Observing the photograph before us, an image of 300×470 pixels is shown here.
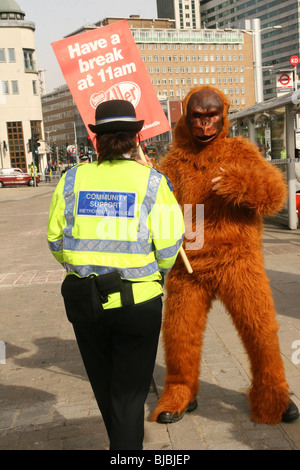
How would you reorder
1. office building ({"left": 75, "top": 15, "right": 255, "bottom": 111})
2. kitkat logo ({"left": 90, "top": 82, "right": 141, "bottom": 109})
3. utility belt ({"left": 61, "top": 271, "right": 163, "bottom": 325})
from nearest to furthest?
utility belt ({"left": 61, "top": 271, "right": 163, "bottom": 325}) < kitkat logo ({"left": 90, "top": 82, "right": 141, "bottom": 109}) < office building ({"left": 75, "top": 15, "right": 255, "bottom": 111})

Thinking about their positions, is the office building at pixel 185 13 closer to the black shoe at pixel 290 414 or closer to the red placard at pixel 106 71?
the red placard at pixel 106 71

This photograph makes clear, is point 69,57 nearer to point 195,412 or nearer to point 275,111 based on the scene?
point 195,412

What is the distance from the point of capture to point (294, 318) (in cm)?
537

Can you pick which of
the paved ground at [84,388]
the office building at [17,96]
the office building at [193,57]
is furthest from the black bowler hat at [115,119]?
the office building at [193,57]

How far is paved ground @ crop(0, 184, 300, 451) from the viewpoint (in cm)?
324

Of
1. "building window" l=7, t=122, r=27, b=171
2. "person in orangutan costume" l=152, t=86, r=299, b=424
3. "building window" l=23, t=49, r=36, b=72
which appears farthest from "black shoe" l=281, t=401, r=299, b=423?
"building window" l=23, t=49, r=36, b=72

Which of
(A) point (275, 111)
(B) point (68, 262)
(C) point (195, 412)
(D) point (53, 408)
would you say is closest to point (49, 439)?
(D) point (53, 408)

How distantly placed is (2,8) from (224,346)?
235ft

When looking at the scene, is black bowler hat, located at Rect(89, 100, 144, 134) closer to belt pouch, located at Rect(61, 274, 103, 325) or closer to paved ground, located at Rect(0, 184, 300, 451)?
belt pouch, located at Rect(61, 274, 103, 325)

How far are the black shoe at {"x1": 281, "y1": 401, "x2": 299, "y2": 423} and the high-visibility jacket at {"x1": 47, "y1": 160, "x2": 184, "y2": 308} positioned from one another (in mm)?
1290

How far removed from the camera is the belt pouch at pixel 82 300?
7.83ft

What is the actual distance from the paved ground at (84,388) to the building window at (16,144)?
201 ft

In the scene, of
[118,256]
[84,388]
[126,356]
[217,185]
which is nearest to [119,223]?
[118,256]

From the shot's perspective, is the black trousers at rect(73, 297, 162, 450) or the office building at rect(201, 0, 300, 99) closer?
the black trousers at rect(73, 297, 162, 450)
